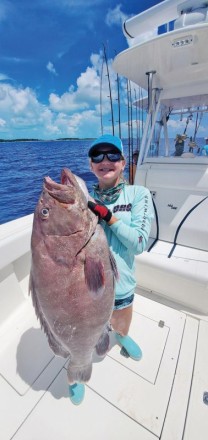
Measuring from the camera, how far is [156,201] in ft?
10.8

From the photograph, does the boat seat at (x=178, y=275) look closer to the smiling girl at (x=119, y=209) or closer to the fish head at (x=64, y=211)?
the smiling girl at (x=119, y=209)

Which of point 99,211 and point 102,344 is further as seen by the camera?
point 102,344

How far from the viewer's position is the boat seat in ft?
7.72

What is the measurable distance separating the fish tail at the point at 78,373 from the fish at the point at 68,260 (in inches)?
14.4

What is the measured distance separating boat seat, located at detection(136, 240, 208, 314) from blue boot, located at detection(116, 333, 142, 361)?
834mm

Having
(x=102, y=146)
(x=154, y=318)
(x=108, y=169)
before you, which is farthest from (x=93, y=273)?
(x=154, y=318)

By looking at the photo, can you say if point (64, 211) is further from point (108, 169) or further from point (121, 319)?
point (121, 319)

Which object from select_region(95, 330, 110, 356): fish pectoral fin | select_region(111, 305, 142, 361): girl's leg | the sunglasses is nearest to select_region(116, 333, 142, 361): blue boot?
select_region(111, 305, 142, 361): girl's leg

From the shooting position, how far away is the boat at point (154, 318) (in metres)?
1.59

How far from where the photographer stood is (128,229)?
1255 millimetres

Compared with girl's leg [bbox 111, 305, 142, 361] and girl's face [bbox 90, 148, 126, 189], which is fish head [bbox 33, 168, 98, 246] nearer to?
girl's face [bbox 90, 148, 126, 189]

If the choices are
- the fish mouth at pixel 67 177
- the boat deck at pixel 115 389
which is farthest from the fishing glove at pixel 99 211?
the boat deck at pixel 115 389

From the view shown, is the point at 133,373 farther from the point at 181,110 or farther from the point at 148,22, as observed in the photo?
the point at 181,110

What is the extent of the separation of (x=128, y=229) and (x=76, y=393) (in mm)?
1439
